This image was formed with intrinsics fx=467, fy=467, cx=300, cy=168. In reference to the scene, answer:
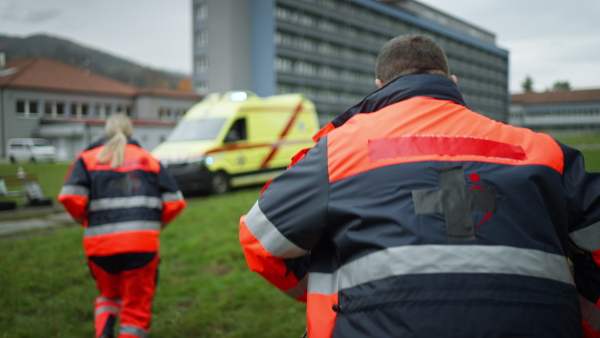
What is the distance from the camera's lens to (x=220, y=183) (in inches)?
550

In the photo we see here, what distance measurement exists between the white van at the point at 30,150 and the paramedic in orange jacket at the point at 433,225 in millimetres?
13182

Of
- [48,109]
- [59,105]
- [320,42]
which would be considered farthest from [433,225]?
[320,42]

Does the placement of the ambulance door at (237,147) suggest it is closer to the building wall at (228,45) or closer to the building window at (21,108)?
the building window at (21,108)

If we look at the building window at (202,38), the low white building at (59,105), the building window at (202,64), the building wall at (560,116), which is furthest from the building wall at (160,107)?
the building wall at (560,116)

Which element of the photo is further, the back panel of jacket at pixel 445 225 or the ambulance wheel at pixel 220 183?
the ambulance wheel at pixel 220 183

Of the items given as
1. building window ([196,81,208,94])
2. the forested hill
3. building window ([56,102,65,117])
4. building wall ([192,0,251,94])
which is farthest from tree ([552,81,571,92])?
building window ([196,81,208,94])

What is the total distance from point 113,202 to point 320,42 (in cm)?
5665

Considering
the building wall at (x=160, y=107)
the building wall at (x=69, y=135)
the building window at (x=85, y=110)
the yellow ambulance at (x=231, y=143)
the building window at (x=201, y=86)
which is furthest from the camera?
the building window at (x=201, y=86)

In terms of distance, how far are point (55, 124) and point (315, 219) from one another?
22.1m

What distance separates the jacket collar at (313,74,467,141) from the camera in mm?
1762

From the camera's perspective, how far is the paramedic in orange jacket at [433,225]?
4.68 ft

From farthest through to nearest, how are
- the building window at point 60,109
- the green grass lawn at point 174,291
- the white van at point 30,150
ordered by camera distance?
the building window at point 60,109, the white van at point 30,150, the green grass lawn at point 174,291

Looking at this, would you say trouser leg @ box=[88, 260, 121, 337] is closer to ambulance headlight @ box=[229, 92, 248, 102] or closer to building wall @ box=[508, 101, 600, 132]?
building wall @ box=[508, 101, 600, 132]

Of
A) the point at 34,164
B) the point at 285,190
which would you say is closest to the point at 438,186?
the point at 285,190
